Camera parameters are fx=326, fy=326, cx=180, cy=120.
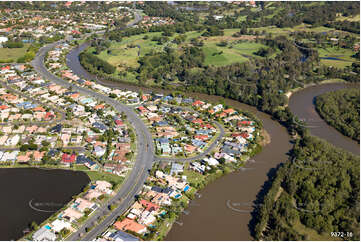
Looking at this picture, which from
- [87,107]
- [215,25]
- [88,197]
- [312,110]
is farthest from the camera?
[215,25]

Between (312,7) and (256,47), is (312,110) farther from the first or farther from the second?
(312,7)

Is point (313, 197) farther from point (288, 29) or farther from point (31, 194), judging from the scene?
point (288, 29)

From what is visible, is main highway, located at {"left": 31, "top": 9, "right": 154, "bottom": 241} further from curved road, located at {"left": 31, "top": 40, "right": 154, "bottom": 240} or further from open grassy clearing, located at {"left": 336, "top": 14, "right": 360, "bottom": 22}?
open grassy clearing, located at {"left": 336, "top": 14, "right": 360, "bottom": 22}

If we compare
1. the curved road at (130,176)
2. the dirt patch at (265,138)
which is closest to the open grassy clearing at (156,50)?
the curved road at (130,176)

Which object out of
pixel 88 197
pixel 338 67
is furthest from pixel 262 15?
pixel 88 197

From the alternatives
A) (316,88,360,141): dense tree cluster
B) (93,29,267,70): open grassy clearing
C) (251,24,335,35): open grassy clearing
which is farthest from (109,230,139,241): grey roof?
(251,24,335,35): open grassy clearing

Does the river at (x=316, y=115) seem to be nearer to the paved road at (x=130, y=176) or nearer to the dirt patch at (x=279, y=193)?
the dirt patch at (x=279, y=193)

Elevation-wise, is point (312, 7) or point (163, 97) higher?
point (312, 7)
